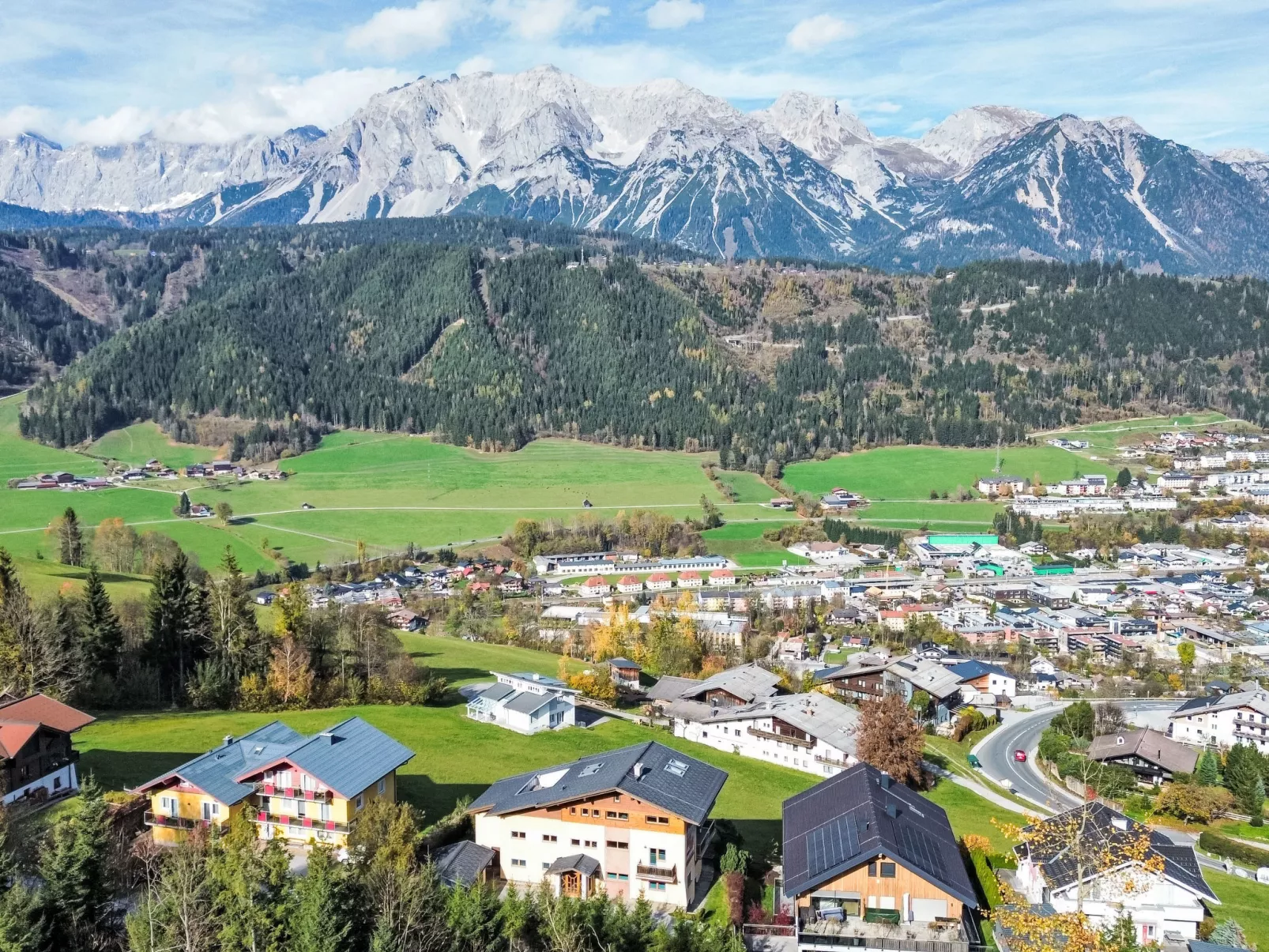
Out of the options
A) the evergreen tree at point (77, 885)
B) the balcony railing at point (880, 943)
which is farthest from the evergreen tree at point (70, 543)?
the balcony railing at point (880, 943)

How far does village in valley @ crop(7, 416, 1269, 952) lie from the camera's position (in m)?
30.6

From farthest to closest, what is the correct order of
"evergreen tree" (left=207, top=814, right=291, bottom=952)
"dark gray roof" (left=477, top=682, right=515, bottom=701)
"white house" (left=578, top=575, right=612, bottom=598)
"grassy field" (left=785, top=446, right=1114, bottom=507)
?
"grassy field" (left=785, top=446, right=1114, bottom=507) → "white house" (left=578, top=575, right=612, bottom=598) → "dark gray roof" (left=477, top=682, right=515, bottom=701) → "evergreen tree" (left=207, top=814, right=291, bottom=952)

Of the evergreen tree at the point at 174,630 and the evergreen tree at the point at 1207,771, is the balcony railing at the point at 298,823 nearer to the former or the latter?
the evergreen tree at the point at 174,630

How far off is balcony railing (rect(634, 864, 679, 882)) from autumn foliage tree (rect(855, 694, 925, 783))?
16439 mm

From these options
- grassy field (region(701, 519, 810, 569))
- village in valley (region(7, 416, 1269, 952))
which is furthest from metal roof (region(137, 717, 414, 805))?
grassy field (region(701, 519, 810, 569))

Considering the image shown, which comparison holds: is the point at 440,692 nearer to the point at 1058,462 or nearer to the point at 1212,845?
the point at 1212,845

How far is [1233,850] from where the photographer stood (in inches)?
1670

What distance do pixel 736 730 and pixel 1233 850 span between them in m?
21.2

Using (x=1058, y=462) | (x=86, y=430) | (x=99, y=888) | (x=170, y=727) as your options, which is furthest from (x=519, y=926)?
(x=86, y=430)

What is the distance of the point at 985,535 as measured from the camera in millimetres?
117250

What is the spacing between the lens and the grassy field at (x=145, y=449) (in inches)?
5728

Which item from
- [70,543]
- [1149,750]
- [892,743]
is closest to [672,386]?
[70,543]

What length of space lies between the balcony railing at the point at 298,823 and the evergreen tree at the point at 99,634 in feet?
61.9

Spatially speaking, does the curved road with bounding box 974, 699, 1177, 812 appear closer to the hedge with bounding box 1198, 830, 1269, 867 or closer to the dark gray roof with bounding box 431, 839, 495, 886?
the hedge with bounding box 1198, 830, 1269, 867
